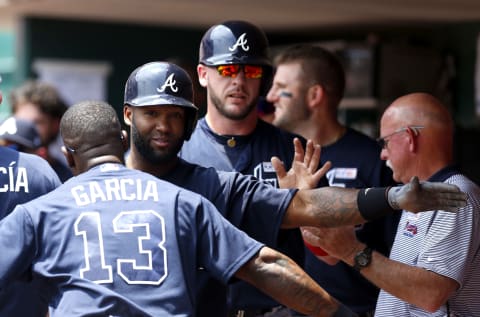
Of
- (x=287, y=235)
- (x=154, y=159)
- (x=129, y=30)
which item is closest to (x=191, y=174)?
(x=154, y=159)

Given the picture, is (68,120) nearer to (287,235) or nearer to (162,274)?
(162,274)

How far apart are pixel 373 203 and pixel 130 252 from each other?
932 mm

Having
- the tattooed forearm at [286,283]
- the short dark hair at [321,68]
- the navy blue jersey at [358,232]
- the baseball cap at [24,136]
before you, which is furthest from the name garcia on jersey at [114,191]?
the baseball cap at [24,136]

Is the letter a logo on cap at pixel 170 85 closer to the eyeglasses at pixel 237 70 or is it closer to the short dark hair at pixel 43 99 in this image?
the eyeglasses at pixel 237 70

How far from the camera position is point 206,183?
410 centimetres

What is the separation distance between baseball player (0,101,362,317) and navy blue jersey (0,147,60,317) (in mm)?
668

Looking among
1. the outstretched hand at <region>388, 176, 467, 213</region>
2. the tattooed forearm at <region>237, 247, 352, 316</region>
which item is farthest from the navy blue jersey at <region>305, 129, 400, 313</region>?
the tattooed forearm at <region>237, 247, 352, 316</region>

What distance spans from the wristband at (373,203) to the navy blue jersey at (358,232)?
134 centimetres

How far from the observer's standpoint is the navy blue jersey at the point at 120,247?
3449 mm

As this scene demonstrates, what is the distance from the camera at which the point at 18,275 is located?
3521mm

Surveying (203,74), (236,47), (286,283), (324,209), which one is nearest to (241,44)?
(236,47)

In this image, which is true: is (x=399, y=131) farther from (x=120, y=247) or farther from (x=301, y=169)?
(x=120, y=247)

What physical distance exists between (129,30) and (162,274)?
266 inches

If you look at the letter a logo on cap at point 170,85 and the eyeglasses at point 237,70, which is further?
the eyeglasses at point 237,70
